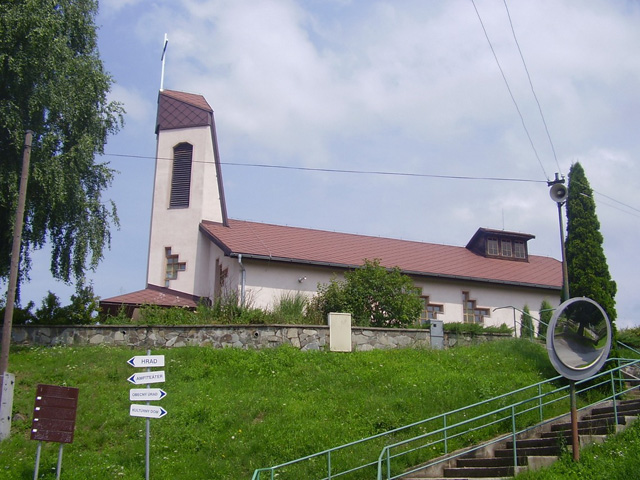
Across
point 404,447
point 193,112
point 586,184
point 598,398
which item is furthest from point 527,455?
point 193,112

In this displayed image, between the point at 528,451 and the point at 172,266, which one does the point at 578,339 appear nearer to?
the point at 528,451

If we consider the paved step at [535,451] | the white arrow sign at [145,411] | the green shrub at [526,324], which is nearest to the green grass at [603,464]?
the paved step at [535,451]

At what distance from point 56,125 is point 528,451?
15490 mm

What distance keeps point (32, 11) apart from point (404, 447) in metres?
15.3

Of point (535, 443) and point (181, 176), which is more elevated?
point (181, 176)

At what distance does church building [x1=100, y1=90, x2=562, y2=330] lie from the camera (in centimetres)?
2602

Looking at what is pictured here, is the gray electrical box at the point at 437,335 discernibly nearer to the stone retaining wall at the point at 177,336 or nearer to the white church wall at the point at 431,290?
the stone retaining wall at the point at 177,336

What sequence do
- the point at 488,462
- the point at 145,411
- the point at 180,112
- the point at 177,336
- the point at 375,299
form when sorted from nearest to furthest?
the point at 145,411, the point at 488,462, the point at 177,336, the point at 375,299, the point at 180,112

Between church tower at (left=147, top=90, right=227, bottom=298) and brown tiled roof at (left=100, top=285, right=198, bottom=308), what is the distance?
53cm

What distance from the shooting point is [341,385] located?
18094 mm

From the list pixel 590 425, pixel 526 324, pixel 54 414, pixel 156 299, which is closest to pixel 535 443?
pixel 590 425

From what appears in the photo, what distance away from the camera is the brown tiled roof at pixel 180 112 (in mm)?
29844

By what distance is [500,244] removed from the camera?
3341 centimetres

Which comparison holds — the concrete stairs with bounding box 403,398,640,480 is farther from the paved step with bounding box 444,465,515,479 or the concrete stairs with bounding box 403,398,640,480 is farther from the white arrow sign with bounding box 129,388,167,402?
the white arrow sign with bounding box 129,388,167,402
